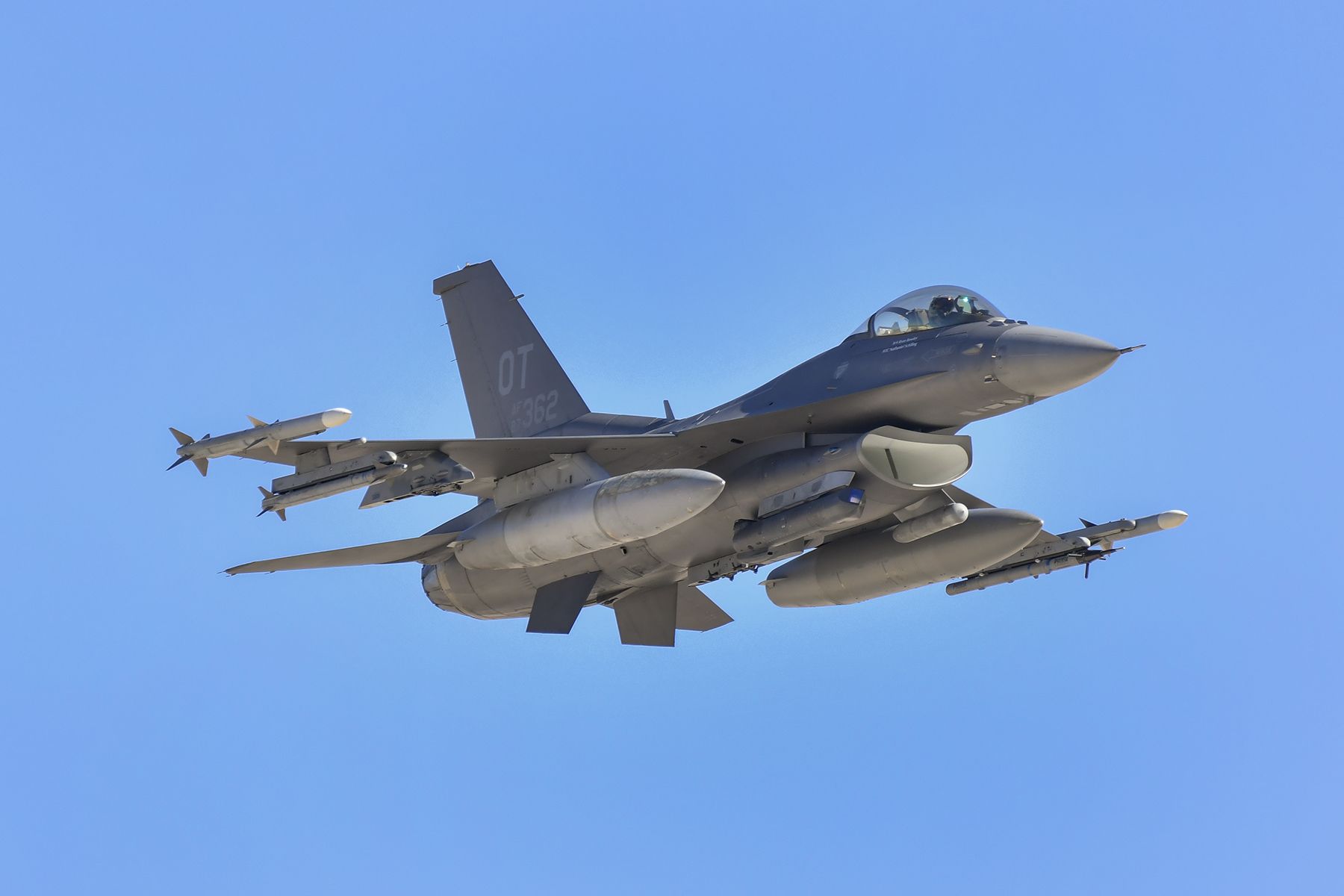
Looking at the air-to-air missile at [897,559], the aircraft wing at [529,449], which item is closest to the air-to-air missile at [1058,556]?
the air-to-air missile at [897,559]

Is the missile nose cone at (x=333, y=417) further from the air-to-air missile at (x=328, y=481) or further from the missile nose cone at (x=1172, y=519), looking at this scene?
the missile nose cone at (x=1172, y=519)

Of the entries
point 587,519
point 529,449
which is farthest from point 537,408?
point 587,519

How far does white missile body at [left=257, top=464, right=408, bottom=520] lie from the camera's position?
20500mm

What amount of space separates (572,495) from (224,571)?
4578mm

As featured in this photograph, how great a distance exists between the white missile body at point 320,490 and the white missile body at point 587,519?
2218mm

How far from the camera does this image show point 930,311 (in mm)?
21406

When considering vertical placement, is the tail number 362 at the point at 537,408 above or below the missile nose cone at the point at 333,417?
above

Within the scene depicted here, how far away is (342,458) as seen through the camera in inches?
818

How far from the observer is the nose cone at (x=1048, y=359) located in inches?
791

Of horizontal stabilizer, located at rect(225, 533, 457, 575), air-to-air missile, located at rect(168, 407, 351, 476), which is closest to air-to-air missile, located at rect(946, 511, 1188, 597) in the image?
horizontal stabilizer, located at rect(225, 533, 457, 575)

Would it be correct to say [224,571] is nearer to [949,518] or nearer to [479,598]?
[479,598]

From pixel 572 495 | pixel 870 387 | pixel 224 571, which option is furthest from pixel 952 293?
pixel 224 571

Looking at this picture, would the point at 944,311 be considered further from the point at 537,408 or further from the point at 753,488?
the point at 537,408

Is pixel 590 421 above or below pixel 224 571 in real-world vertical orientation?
above
